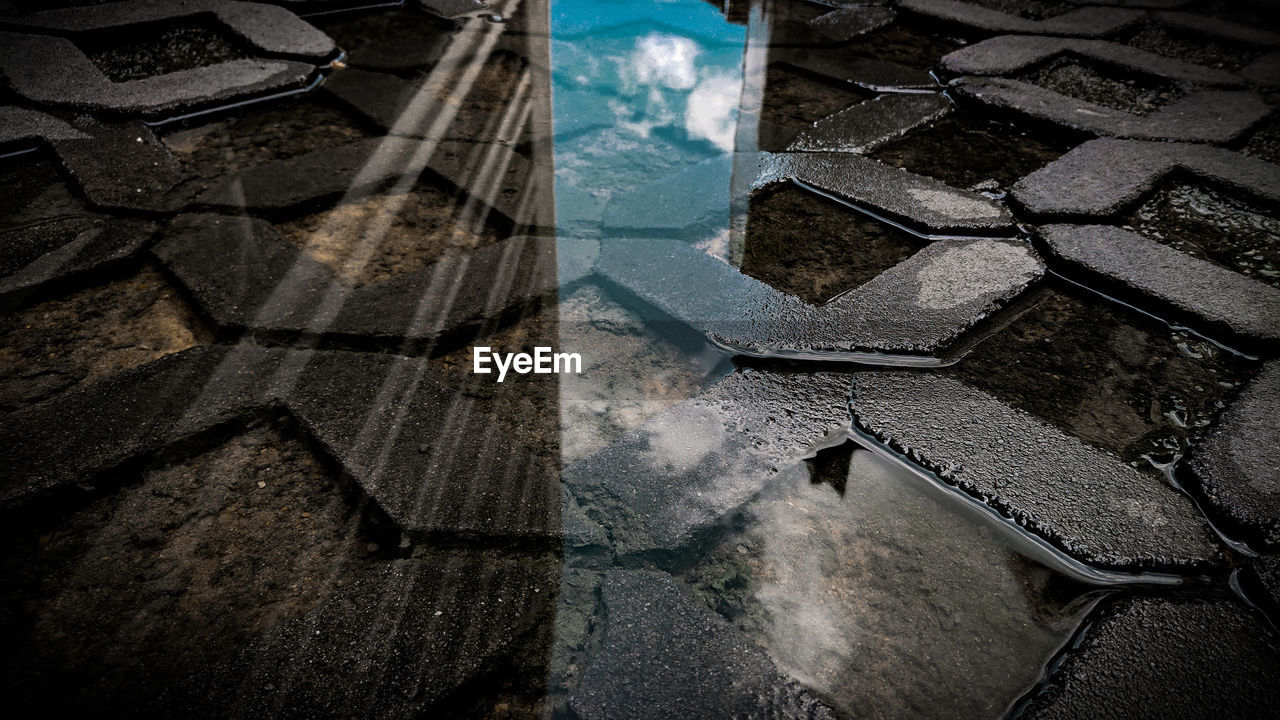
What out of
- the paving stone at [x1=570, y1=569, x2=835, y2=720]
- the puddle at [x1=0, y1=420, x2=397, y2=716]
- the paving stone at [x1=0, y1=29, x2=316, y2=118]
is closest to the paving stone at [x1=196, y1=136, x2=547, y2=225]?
the paving stone at [x1=0, y1=29, x2=316, y2=118]

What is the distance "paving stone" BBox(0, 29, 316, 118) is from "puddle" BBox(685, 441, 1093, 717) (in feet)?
7.77

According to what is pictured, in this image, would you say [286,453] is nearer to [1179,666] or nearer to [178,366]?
[178,366]

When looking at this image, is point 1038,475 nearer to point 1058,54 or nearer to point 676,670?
point 676,670

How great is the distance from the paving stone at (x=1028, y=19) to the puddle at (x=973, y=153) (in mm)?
991

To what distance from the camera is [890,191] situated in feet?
6.45

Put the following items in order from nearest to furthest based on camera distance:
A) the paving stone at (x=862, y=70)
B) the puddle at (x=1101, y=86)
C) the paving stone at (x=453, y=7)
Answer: the puddle at (x=1101, y=86) < the paving stone at (x=862, y=70) < the paving stone at (x=453, y=7)

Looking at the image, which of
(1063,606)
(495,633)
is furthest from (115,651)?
(1063,606)

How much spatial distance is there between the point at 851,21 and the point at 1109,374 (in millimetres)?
2435

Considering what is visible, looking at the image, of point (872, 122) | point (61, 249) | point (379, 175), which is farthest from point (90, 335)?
point (872, 122)

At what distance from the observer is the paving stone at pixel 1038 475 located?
1080 mm

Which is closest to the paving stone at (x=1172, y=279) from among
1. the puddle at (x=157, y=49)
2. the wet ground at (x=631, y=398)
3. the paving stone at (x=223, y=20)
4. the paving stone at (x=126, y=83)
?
the wet ground at (x=631, y=398)

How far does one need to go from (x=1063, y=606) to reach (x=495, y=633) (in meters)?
0.87

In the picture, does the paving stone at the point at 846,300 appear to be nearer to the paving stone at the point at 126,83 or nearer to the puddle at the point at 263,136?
the puddle at the point at 263,136

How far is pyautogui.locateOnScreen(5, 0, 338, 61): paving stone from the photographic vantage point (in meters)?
2.65
